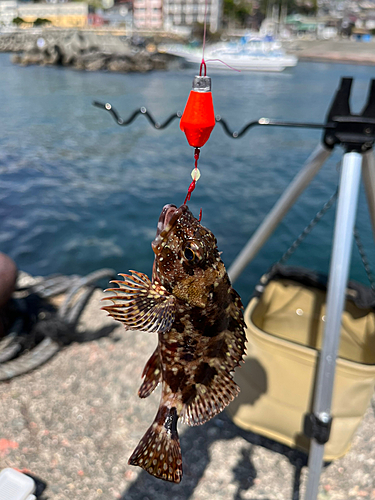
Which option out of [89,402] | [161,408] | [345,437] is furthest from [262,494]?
[161,408]

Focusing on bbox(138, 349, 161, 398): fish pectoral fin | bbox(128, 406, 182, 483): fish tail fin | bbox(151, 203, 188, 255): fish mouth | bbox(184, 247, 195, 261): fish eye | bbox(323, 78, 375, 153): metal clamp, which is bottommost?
bbox(128, 406, 182, 483): fish tail fin

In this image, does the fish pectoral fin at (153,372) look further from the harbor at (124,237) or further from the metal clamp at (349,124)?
the harbor at (124,237)

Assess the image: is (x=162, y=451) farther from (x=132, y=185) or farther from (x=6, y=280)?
(x=132, y=185)

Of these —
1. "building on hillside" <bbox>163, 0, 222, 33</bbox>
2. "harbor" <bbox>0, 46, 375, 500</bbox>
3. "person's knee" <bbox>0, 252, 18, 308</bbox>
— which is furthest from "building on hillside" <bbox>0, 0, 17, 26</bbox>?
"person's knee" <bbox>0, 252, 18, 308</bbox>

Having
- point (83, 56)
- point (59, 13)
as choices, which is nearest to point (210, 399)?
point (83, 56)

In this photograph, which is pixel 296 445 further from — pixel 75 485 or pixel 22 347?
pixel 22 347

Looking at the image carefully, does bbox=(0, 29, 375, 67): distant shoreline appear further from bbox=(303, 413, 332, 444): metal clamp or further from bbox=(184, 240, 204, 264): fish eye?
bbox=(184, 240, 204, 264): fish eye

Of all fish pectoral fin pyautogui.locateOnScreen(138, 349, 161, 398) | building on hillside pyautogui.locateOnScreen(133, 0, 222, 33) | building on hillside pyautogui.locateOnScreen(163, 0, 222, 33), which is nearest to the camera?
fish pectoral fin pyautogui.locateOnScreen(138, 349, 161, 398)
